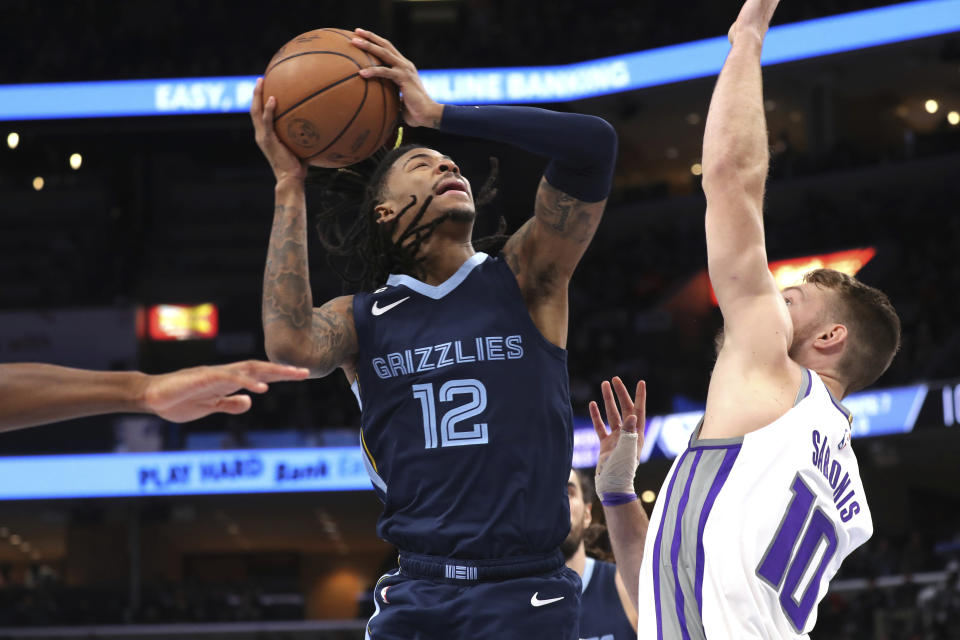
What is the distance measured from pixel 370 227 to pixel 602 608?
1.86 meters

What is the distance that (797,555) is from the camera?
2.52 metres

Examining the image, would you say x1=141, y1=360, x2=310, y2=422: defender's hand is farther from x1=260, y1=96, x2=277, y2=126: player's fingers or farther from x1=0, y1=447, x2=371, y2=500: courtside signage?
x1=0, y1=447, x2=371, y2=500: courtside signage

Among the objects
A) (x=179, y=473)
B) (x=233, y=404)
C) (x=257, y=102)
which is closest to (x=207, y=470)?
(x=179, y=473)

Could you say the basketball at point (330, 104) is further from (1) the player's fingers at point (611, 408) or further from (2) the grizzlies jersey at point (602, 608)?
(2) the grizzlies jersey at point (602, 608)

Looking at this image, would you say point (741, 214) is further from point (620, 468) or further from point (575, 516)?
point (575, 516)

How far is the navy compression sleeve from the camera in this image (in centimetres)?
296

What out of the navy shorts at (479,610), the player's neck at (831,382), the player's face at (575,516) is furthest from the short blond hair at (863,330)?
the player's face at (575,516)

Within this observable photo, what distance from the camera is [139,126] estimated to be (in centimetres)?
1925

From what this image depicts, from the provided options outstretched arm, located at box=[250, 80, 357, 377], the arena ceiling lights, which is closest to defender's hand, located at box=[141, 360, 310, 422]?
outstretched arm, located at box=[250, 80, 357, 377]

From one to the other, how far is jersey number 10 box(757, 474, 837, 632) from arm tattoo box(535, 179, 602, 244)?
101 centimetres

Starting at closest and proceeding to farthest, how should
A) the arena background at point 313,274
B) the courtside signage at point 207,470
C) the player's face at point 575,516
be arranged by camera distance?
the player's face at point 575,516
the courtside signage at point 207,470
the arena background at point 313,274

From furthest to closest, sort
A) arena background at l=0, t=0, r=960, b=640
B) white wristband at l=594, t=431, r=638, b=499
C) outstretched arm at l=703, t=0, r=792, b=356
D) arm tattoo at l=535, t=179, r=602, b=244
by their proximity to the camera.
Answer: arena background at l=0, t=0, r=960, b=640, white wristband at l=594, t=431, r=638, b=499, arm tattoo at l=535, t=179, r=602, b=244, outstretched arm at l=703, t=0, r=792, b=356

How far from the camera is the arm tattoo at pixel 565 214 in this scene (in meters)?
3.20

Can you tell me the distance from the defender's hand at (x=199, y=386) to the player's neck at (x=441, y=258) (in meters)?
1.11
